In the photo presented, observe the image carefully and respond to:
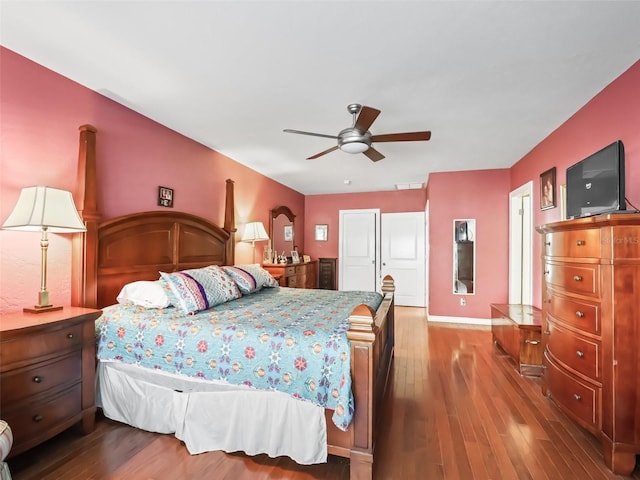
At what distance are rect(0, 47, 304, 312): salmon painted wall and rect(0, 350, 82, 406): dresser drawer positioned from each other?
543 millimetres

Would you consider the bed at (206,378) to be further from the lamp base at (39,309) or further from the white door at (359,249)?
the white door at (359,249)

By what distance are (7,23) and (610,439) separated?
411 cm

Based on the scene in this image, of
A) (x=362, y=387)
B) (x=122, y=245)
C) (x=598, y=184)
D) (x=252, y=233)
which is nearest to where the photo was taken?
(x=362, y=387)

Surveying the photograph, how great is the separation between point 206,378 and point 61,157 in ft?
6.21

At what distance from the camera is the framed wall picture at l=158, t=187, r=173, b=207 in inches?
121

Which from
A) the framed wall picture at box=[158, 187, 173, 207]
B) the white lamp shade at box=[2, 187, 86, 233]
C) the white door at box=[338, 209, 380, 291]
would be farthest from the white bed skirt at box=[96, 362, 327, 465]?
the white door at box=[338, 209, 380, 291]

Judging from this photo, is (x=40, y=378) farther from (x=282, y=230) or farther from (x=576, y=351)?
(x=282, y=230)

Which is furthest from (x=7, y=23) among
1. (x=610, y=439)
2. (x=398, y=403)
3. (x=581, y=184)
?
(x=610, y=439)

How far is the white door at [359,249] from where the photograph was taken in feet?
22.1

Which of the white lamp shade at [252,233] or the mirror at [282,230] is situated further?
the mirror at [282,230]

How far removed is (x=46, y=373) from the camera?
1.76 m

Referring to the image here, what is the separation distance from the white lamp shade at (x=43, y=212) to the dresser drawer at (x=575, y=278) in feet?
10.6

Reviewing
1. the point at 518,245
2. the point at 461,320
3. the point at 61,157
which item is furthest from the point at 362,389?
the point at 518,245

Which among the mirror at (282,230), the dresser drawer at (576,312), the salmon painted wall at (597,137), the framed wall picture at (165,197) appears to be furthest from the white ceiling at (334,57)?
the mirror at (282,230)
